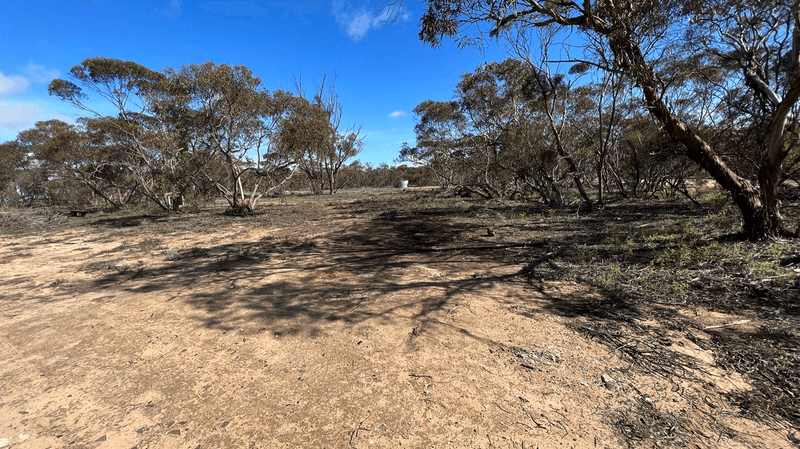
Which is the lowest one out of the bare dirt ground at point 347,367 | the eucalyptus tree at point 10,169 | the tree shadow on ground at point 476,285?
the bare dirt ground at point 347,367

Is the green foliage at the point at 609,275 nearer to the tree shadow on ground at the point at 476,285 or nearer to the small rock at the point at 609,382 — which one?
the tree shadow on ground at the point at 476,285

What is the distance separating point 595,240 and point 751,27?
28.6 ft

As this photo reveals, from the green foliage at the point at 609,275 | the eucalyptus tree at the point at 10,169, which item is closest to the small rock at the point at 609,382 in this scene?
the green foliage at the point at 609,275

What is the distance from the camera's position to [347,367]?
2592 millimetres

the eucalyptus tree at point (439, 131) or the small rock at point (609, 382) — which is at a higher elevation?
the eucalyptus tree at point (439, 131)

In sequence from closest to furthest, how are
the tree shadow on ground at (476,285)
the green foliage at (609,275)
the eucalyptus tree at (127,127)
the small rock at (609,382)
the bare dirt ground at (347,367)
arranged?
the bare dirt ground at (347,367), the small rock at (609,382), the tree shadow on ground at (476,285), the green foliage at (609,275), the eucalyptus tree at (127,127)

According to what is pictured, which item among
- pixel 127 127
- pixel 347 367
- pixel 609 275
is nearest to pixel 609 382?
pixel 347 367

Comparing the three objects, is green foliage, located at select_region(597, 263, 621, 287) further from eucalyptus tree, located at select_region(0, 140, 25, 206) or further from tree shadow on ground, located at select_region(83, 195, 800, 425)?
eucalyptus tree, located at select_region(0, 140, 25, 206)

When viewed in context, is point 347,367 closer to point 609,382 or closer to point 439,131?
point 609,382

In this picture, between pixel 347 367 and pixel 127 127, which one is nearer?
pixel 347 367

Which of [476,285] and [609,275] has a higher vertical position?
[609,275]

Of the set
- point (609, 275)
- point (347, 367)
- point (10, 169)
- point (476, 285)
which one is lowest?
point (347, 367)

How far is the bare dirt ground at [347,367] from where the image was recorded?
193 cm

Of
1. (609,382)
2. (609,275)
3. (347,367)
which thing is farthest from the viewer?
(609,275)
